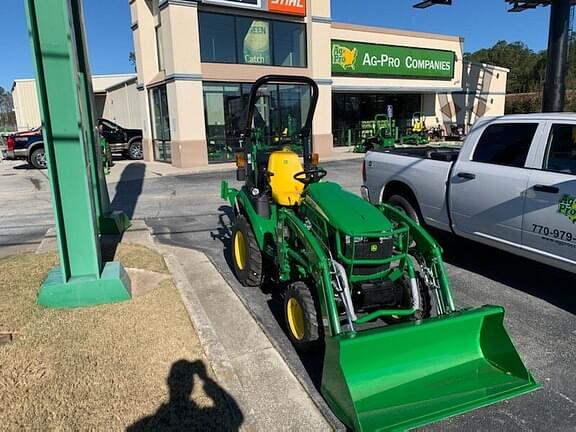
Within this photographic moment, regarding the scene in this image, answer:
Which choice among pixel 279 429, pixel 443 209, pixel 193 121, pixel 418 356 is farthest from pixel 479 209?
pixel 193 121

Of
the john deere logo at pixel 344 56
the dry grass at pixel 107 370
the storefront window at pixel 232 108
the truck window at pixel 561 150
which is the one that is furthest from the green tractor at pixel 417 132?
the dry grass at pixel 107 370

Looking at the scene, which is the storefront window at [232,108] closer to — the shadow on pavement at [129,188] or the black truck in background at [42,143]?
the shadow on pavement at [129,188]

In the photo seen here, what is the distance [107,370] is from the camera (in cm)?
325

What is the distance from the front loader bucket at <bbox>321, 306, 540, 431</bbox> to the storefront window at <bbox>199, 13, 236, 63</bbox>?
16280 millimetres

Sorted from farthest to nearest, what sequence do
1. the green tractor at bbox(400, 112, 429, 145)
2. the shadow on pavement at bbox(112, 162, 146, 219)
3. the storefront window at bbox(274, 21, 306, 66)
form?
the green tractor at bbox(400, 112, 429, 145), the storefront window at bbox(274, 21, 306, 66), the shadow on pavement at bbox(112, 162, 146, 219)

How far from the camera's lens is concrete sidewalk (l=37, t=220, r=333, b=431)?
2824 mm

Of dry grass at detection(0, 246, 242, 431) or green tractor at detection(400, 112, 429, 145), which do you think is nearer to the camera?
dry grass at detection(0, 246, 242, 431)

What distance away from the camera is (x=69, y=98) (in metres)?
4.17

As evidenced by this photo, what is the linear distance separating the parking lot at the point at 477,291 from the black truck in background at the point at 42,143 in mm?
7028

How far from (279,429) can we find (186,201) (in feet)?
27.7

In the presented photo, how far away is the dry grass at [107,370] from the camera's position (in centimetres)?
276

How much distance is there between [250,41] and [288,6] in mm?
2140

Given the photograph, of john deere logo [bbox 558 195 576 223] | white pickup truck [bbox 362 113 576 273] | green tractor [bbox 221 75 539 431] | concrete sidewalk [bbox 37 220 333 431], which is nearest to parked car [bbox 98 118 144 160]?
concrete sidewalk [bbox 37 220 333 431]

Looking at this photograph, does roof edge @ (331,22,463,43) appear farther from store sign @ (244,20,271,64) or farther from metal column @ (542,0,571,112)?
metal column @ (542,0,571,112)
